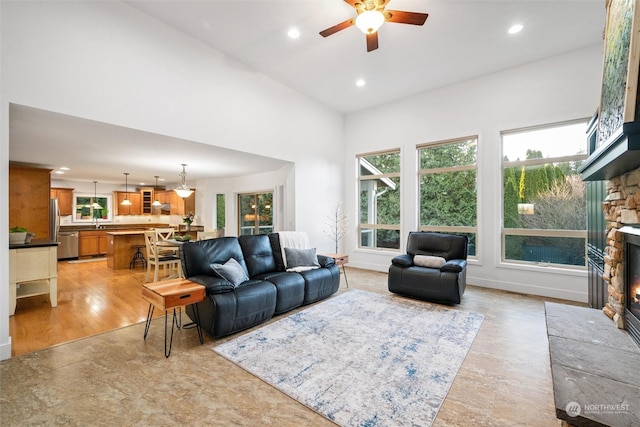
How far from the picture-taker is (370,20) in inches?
102

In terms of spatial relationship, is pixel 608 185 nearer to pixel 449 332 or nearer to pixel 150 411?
pixel 449 332

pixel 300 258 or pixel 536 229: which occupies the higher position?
pixel 536 229

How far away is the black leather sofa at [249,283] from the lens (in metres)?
2.84

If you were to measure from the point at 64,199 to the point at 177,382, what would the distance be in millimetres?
8849

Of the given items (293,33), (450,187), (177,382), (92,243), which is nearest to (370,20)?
(293,33)

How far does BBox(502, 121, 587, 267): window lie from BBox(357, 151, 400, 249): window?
2.03m

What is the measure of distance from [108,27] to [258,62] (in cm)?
197

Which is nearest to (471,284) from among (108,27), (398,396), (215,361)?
(398,396)

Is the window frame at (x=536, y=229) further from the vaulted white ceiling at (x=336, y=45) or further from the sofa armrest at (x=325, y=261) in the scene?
the sofa armrest at (x=325, y=261)

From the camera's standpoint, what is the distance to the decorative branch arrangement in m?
6.43

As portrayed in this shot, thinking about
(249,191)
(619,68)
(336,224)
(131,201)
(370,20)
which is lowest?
(336,224)

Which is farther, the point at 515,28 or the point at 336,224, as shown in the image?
the point at 336,224

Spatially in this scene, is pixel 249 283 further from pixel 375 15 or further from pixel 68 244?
pixel 68 244

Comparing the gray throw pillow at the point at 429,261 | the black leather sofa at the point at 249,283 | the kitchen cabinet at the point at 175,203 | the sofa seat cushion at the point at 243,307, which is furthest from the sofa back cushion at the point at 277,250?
the kitchen cabinet at the point at 175,203
